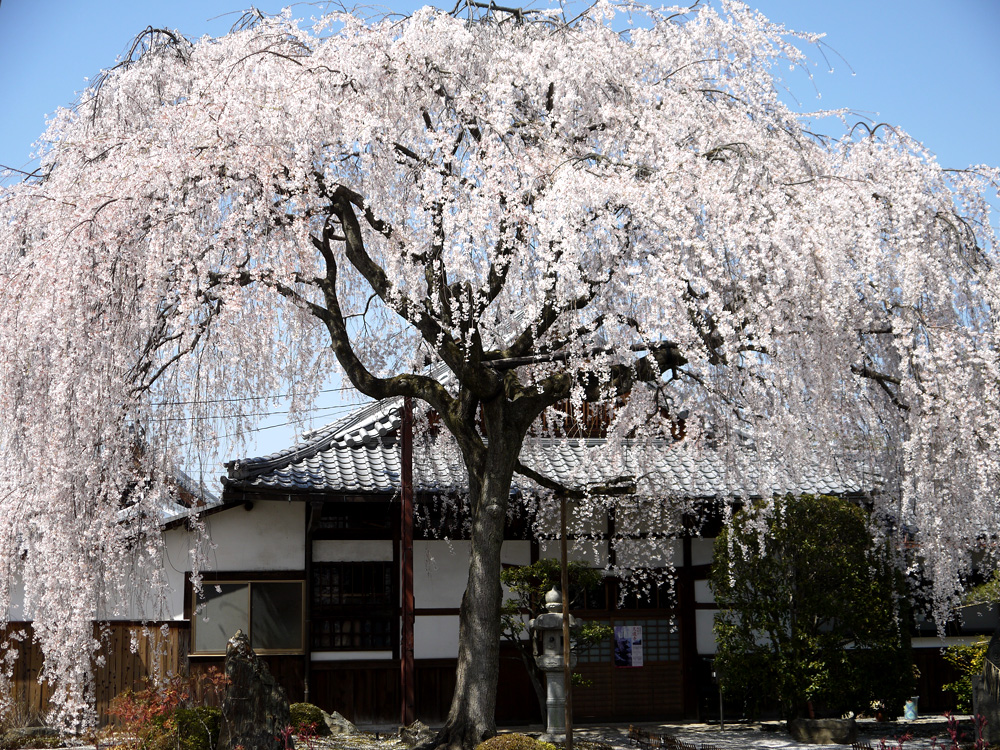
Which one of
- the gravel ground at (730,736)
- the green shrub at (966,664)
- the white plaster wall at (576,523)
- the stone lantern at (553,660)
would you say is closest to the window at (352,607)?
the gravel ground at (730,736)

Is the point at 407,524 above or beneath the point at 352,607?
above

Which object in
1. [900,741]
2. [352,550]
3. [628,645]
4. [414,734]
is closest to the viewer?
[900,741]

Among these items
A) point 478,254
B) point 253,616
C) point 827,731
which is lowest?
point 827,731

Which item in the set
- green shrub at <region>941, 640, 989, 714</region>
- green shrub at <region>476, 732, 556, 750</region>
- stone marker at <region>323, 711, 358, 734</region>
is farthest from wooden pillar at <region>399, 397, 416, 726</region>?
green shrub at <region>941, 640, 989, 714</region>

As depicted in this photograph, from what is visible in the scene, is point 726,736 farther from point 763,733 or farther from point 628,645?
point 628,645

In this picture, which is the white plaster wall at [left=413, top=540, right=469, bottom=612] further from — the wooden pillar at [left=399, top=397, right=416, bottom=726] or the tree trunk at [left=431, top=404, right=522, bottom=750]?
the tree trunk at [left=431, top=404, right=522, bottom=750]

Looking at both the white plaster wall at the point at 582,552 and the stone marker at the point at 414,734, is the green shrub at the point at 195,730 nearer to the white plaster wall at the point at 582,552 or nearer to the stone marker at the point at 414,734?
the stone marker at the point at 414,734

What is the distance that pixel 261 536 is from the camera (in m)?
12.8

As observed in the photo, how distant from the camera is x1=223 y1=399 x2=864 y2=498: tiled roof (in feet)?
39.4

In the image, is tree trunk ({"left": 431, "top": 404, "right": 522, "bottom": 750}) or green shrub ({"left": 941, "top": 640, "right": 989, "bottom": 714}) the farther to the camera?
green shrub ({"left": 941, "top": 640, "right": 989, "bottom": 714})

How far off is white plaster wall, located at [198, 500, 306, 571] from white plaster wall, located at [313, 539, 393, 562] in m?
0.25

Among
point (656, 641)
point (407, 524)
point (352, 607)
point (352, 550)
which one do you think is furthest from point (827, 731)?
point (352, 550)

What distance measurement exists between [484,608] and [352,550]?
13.1 ft

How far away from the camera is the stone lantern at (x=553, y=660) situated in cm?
1098
